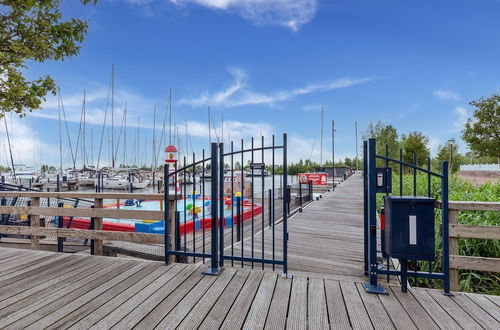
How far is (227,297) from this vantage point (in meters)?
2.53

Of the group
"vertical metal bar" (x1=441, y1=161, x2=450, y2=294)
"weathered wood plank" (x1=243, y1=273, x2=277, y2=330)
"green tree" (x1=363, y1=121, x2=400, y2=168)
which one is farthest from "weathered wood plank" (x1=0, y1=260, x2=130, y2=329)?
"green tree" (x1=363, y1=121, x2=400, y2=168)

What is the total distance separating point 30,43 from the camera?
3.98 metres

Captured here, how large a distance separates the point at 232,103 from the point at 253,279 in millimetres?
31034

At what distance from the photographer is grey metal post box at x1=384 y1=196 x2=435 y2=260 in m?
2.52

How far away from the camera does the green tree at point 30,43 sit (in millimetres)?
3678

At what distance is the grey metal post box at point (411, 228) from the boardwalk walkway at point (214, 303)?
0.44 meters

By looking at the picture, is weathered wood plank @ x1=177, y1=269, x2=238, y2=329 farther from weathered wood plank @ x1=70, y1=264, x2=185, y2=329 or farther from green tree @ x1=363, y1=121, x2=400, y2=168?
green tree @ x1=363, y1=121, x2=400, y2=168

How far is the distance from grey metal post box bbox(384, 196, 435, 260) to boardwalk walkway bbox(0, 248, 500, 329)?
1.45 feet

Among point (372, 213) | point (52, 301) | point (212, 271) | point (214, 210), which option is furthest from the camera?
point (214, 210)

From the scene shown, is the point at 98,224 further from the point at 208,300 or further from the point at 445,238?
the point at 445,238

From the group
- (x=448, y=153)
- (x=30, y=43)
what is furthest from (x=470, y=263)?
(x=448, y=153)

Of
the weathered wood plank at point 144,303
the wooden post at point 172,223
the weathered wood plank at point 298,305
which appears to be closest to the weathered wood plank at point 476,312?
the weathered wood plank at point 298,305

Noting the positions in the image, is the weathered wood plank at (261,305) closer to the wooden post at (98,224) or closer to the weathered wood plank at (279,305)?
the weathered wood plank at (279,305)

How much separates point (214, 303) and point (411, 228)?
2.04 metres
